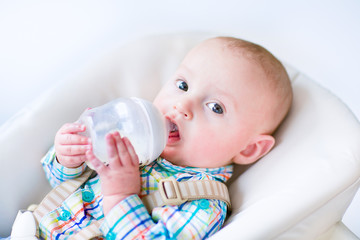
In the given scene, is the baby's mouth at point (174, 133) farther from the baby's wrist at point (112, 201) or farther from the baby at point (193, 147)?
the baby's wrist at point (112, 201)

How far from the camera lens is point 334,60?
1.46 meters

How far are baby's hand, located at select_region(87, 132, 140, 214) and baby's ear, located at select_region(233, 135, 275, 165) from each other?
327 mm

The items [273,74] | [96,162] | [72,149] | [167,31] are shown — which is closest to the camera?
[96,162]

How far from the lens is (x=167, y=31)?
148 cm

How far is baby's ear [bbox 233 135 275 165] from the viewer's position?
1070 mm

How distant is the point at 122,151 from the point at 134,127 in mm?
72

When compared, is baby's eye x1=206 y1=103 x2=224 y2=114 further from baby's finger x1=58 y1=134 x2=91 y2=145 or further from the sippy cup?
baby's finger x1=58 y1=134 x2=91 y2=145

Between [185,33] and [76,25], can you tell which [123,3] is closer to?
[76,25]

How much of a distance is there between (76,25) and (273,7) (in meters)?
0.78

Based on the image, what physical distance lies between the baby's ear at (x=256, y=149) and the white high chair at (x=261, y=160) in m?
0.02

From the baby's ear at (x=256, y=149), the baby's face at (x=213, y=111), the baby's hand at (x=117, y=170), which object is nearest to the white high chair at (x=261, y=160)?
the baby's ear at (x=256, y=149)

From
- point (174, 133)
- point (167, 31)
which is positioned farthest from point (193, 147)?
point (167, 31)

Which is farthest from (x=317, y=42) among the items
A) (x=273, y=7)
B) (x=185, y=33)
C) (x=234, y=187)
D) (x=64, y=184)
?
(x=64, y=184)

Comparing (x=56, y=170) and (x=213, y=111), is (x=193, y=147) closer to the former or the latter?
(x=213, y=111)
